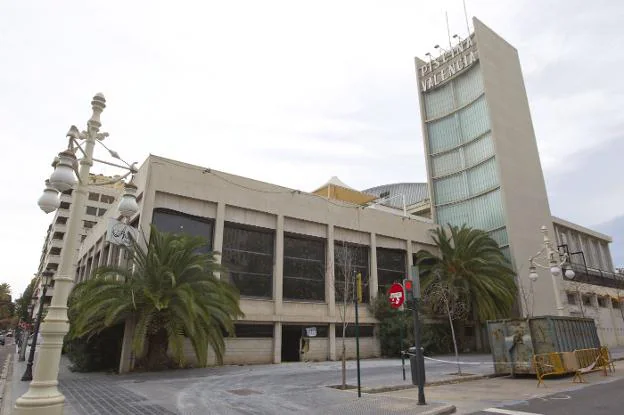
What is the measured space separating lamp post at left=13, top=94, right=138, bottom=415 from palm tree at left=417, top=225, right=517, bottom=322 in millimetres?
26074

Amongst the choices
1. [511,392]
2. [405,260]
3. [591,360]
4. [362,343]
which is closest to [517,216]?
[405,260]

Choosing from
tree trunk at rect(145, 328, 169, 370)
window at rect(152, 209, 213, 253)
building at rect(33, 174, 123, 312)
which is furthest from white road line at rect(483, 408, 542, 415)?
building at rect(33, 174, 123, 312)

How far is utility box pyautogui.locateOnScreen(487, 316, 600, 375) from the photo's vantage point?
15305 millimetres

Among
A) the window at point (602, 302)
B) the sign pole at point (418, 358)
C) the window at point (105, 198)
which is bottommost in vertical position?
the sign pole at point (418, 358)

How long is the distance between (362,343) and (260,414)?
19.9 meters

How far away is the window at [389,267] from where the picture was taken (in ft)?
100

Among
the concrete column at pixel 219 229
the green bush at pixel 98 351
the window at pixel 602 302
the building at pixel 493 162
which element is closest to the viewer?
the green bush at pixel 98 351

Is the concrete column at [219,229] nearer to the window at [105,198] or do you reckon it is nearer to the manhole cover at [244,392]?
the manhole cover at [244,392]

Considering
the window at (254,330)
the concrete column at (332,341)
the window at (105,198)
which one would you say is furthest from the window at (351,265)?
the window at (105,198)

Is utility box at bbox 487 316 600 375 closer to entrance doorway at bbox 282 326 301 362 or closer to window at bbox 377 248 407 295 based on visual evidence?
entrance doorway at bbox 282 326 301 362

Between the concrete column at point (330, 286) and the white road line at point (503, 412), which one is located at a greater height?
the concrete column at point (330, 286)

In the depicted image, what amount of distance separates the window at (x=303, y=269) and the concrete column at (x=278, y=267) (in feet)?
2.87

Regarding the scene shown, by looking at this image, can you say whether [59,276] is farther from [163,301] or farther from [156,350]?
[156,350]

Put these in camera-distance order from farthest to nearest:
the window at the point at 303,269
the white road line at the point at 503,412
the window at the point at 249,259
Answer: the window at the point at 303,269
the window at the point at 249,259
the white road line at the point at 503,412
